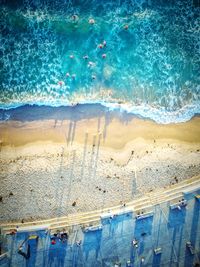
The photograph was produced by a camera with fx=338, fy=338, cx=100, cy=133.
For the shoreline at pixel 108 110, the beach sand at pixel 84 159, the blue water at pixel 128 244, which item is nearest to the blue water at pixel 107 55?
the shoreline at pixel 108 110

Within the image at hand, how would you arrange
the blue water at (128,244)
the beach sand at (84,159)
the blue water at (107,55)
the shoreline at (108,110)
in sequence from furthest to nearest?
the blue water at (107,55) → the shoreline at (108,110) → the beach sand at (84,159) → the blue water at (128,244)

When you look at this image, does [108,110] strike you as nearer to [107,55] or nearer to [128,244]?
[107,55]

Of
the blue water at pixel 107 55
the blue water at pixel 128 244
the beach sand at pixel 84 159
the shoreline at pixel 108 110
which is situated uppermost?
the blue water at pixel 107 55

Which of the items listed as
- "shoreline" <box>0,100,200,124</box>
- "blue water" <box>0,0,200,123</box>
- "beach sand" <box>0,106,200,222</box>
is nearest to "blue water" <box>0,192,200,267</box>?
"beach sand" <box>0,106,200,222</box>

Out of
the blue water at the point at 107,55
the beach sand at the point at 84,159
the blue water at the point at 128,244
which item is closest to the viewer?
the blue water at the point at 128,244

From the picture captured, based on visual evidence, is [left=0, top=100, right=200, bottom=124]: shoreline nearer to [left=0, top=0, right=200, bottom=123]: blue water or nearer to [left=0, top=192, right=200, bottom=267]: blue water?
[left=0, top=0, right=200, bottom=123]: blue water

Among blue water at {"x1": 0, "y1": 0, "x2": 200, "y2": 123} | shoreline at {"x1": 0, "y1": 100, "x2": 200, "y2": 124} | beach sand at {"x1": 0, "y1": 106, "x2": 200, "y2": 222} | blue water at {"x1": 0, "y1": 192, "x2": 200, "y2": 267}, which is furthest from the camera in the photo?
blue water at {"x1": 0, "y1": 0, "x2": 200, "y2": 123}

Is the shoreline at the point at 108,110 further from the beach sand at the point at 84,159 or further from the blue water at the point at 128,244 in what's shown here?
the blue water at the point at 128,244
